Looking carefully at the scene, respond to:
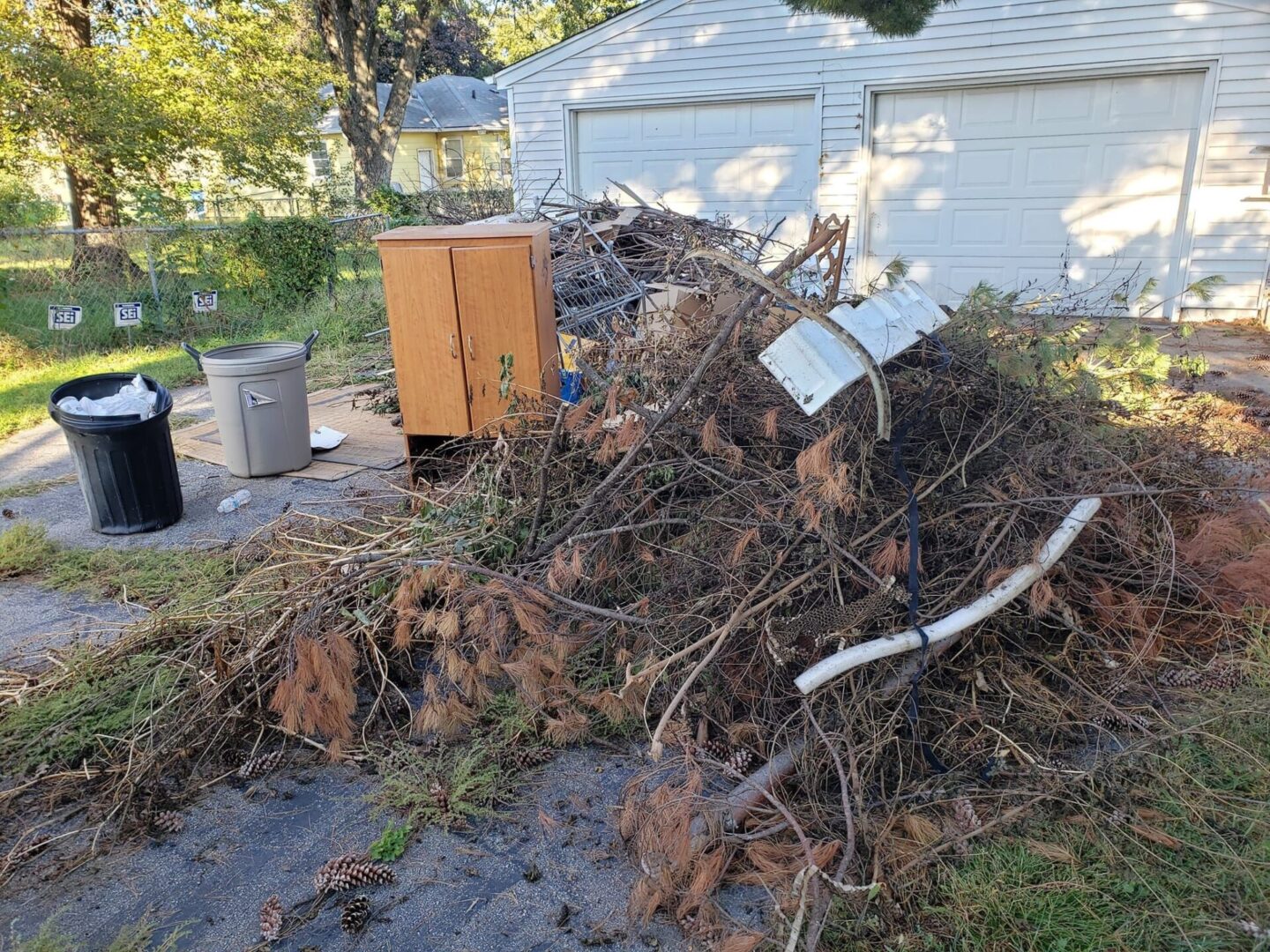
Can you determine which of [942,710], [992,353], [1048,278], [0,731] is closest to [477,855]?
[942,710]

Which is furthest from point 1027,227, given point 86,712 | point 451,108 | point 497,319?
point 451,108

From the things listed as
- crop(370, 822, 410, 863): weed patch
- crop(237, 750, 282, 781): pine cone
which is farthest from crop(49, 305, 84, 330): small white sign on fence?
crop(370, 822, 410, 863): weed patch

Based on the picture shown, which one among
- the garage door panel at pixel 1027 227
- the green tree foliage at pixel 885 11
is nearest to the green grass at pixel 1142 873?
the green tree foliage at pixel 885 11

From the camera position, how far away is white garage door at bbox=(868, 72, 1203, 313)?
32.4 feet

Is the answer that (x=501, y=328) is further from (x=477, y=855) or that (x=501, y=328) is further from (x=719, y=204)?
(x=719, y=204)

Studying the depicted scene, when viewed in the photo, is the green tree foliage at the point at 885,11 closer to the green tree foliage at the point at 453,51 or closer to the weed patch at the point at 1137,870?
the weed patch at the point at 1137,870

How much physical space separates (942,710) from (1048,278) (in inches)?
354

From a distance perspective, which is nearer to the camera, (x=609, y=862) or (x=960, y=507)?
(x=609, y=862)

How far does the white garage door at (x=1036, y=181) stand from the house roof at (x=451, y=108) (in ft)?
64.9

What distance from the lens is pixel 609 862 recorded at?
2721 millimetres

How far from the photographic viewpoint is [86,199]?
1199 cm

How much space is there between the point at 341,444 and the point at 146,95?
25.7 ft

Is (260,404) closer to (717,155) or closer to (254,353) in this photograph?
(254,353)

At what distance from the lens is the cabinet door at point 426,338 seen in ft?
16.2
